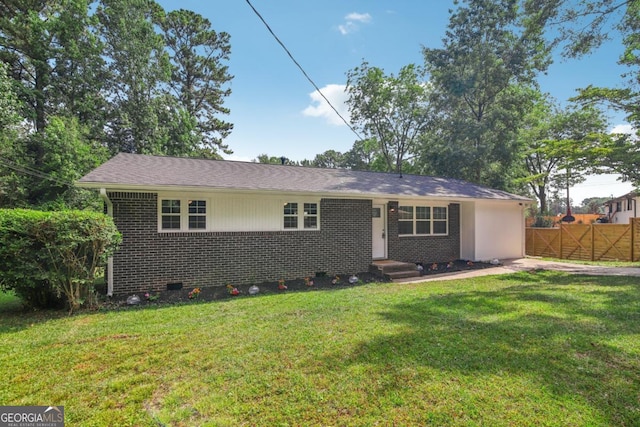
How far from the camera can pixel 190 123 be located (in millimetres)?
21750

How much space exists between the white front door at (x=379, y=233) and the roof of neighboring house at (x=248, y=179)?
0.85m

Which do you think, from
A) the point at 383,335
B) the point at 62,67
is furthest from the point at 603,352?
the point at 62,67

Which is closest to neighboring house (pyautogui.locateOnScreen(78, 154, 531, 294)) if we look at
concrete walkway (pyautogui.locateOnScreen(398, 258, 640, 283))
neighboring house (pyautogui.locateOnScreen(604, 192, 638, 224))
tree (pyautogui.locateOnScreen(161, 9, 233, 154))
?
concrete walkway (pyautogui.locateOnScreen(398, 258, 640, 283))

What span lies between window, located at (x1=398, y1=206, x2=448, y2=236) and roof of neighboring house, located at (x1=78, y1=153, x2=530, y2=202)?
2.40ft

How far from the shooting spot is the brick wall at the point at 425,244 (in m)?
10.9

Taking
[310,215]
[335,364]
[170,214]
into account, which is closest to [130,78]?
[170,214]

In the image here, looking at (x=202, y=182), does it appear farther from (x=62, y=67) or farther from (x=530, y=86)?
(x=530, y=86)

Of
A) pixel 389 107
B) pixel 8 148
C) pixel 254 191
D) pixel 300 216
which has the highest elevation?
pixel 389 107

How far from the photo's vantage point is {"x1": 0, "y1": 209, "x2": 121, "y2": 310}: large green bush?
5.40m

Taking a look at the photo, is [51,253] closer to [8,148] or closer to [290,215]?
[290,215]

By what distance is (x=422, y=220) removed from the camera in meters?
11.6

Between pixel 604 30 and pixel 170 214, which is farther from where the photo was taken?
pixel 604 30

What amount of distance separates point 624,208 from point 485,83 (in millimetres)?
24138

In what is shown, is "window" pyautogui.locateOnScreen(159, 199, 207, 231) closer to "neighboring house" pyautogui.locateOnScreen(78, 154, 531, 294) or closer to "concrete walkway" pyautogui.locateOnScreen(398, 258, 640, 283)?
"neighboring house" pyautogui.locateOnScreen(78, 154, 531, 294)
